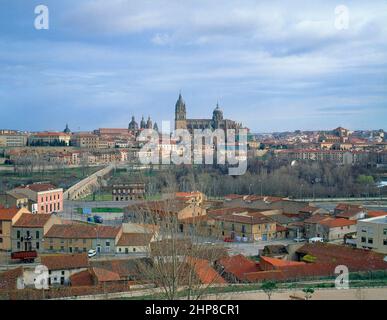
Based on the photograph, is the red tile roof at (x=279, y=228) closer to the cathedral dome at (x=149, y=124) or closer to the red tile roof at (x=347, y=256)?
the red tile roof at (x=347, y=256)

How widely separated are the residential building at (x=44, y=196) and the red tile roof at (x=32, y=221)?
117 inches

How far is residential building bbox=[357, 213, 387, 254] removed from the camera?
23.2ft

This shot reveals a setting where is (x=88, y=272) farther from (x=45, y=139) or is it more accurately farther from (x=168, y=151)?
(x=45, y=139)

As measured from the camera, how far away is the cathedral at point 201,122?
3039cm

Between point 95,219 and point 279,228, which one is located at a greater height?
point 95,219

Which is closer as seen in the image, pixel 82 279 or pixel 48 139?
pixel 82 279

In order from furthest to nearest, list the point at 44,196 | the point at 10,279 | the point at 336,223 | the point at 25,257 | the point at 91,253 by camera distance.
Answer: the point at 44,196 < the point at 336,223 < the point at 91,253 < the point at 25,257 < the point at 10,279

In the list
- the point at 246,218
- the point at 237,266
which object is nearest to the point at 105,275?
the point at 237,266

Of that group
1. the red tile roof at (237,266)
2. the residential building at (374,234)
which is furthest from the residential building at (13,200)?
the residential building at (374,234)

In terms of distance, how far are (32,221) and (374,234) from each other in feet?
17.6

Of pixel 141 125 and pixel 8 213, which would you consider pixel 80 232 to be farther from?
pixel 141 125

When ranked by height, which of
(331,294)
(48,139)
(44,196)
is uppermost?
(48,139)

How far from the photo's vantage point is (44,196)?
11.1 m
